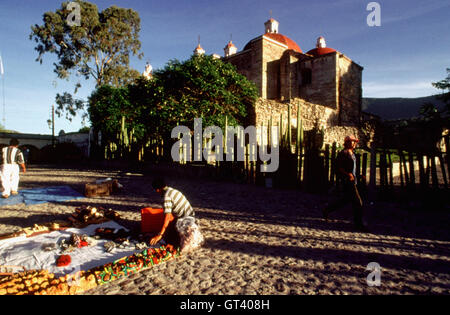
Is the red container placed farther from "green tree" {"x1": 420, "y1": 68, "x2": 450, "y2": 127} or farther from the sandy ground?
"green tree" {"x1": 420, "y1": 68, "x2": 450, "y2": 127}

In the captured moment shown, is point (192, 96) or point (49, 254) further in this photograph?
point (192, 96)

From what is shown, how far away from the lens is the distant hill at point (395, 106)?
58.3 meters

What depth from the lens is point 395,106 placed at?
65062 millimetres

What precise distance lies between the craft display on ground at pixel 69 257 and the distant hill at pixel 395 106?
65412 mm

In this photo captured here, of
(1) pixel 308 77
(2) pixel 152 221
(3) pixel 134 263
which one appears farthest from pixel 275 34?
(3) pixel 134 263

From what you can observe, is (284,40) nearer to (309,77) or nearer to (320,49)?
(320,49)

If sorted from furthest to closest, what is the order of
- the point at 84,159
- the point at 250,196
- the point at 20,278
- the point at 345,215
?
the point at 84,159 < the point at 250,196 < the point at 345,215 < the point at 20,278

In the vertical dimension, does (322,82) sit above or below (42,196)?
above

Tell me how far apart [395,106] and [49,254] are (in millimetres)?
79776

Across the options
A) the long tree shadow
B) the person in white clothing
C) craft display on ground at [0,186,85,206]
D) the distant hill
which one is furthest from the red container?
the distant hill
